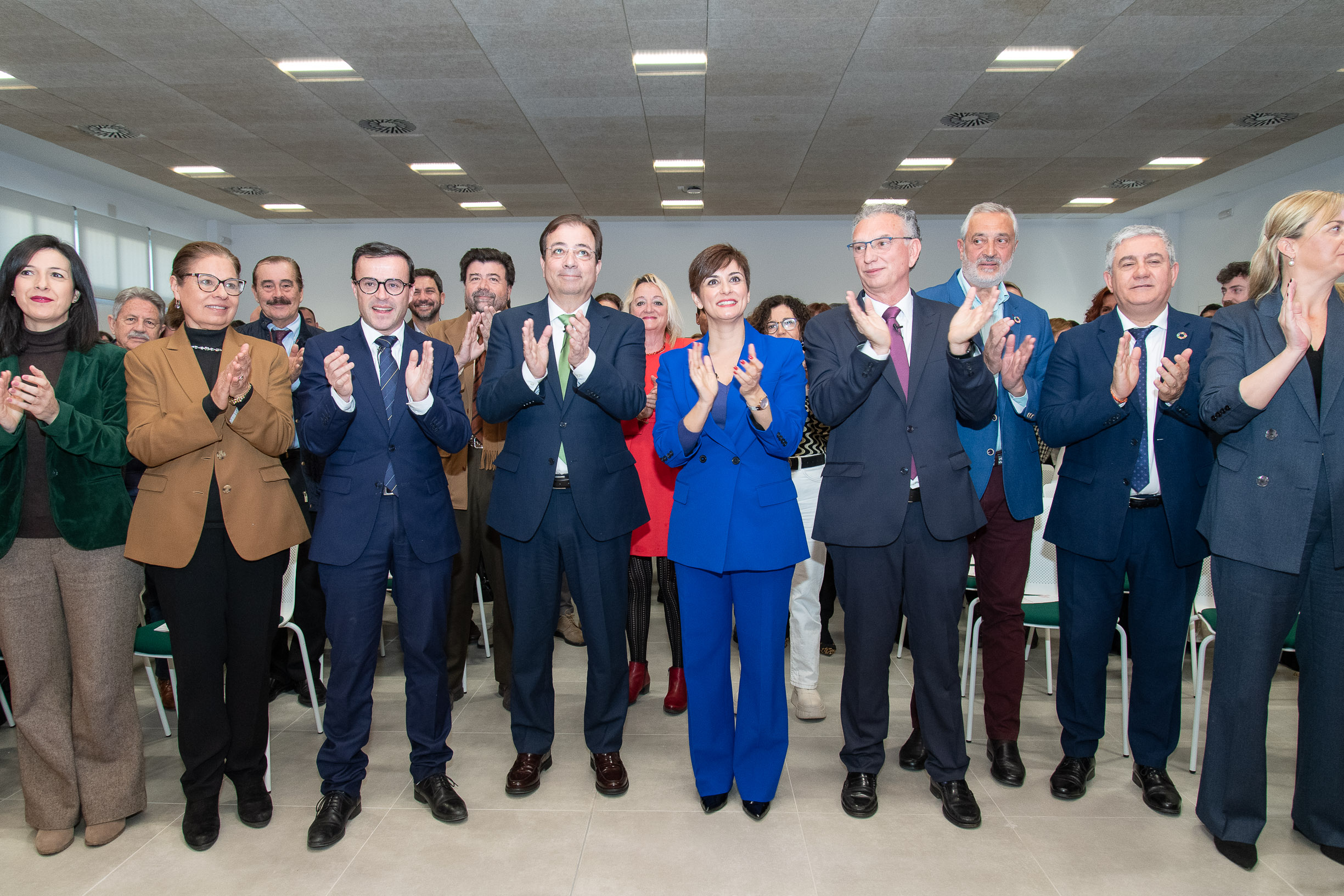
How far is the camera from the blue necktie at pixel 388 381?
8.20ft

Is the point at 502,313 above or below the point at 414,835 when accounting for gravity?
above

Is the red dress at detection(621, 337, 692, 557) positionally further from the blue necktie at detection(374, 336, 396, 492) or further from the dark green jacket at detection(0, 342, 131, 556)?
the dark green jacket at detection(0, 342, 131, 556)

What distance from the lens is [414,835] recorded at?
96.7 inches

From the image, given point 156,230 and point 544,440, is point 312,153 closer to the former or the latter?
point 156,230

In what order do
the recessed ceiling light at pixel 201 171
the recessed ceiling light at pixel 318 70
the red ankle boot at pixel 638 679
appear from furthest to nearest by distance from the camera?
the recessed ceiling light at pixel 201 171 < the recessed ceiling light at pixel 318 70 < the red ankle boot at pixel 638 679

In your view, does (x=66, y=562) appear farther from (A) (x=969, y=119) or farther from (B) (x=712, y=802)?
(A) (x=969, y=119)

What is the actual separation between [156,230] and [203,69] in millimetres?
6191

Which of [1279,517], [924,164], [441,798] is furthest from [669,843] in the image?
[924,164]

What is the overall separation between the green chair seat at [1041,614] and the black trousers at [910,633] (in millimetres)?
732

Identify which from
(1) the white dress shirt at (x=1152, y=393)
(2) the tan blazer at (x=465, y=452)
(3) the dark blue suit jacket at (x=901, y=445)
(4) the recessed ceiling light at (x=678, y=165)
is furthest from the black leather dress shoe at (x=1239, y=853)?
(4) the recessed ceiling light at (x=678, y=165)

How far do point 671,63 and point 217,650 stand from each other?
18.0 feet

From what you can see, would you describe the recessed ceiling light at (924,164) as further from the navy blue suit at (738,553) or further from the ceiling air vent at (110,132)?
the ceiling air vent at (110,132)

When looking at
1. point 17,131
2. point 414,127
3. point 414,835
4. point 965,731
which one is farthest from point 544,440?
point 17,131

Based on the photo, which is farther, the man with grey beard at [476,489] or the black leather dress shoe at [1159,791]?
the man with grey beard at [476,489]
